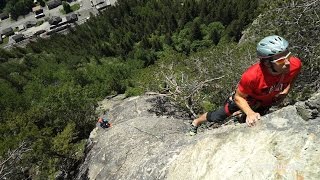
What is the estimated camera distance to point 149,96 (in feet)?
101

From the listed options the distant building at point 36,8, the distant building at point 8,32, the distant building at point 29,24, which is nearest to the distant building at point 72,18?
the distant building at point 29,24

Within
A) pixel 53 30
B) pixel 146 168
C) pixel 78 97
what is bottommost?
pixel 53 30

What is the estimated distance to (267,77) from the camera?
10117 mm

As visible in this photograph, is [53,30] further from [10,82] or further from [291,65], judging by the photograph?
[291,65]

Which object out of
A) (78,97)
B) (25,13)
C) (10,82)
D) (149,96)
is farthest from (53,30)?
(149,96)

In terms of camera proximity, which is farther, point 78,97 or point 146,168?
point 78,97

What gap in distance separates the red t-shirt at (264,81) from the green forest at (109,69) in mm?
6737

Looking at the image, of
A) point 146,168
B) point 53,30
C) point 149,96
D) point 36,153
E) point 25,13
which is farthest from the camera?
point 25,13

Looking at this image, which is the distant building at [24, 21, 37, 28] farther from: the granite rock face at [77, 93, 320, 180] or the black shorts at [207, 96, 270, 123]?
the black shorts at [207, 96, 270, 123]

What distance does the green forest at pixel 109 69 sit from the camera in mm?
28578

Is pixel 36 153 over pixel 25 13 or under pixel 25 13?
over

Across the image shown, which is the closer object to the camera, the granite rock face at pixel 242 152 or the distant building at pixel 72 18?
the granite rock face at pixel 242 152

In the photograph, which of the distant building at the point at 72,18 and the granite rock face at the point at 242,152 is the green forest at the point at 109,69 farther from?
the distant building at the point at 72,18

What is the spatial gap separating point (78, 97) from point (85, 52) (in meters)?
50.3
